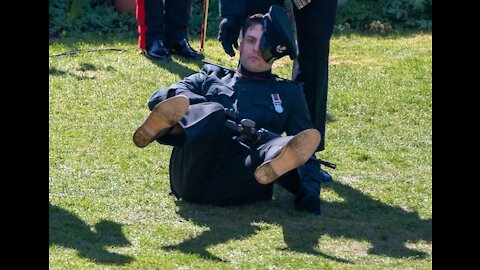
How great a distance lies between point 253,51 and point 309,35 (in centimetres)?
62

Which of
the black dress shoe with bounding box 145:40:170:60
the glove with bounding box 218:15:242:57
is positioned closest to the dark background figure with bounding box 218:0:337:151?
the glove with bounding box 218:15:242:57

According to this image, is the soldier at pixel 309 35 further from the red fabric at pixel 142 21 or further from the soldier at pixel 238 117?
the red fabric at pixel 142 21

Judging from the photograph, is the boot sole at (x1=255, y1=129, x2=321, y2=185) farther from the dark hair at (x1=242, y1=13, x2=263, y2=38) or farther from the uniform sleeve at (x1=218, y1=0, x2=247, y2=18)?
the uniform sleeve at (x1=218, y1=0, x2=247, y2=18)

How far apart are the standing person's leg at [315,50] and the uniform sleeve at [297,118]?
1.64 ft

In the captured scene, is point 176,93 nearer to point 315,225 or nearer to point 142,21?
point 315,225

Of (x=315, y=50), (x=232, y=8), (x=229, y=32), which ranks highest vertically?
(x=232, y=8)

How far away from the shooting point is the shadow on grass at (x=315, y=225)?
5863 mm

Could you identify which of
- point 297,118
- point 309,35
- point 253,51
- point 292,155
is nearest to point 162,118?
point 292,155

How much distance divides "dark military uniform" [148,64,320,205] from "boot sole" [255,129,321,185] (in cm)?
26

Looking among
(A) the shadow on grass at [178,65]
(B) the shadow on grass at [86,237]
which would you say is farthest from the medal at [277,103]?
(A) the shadow on grass at [178,65]

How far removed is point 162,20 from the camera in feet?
34.4

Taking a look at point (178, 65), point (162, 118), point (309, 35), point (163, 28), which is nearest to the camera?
point (162, 118)

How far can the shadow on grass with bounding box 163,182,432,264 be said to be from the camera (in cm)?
586
